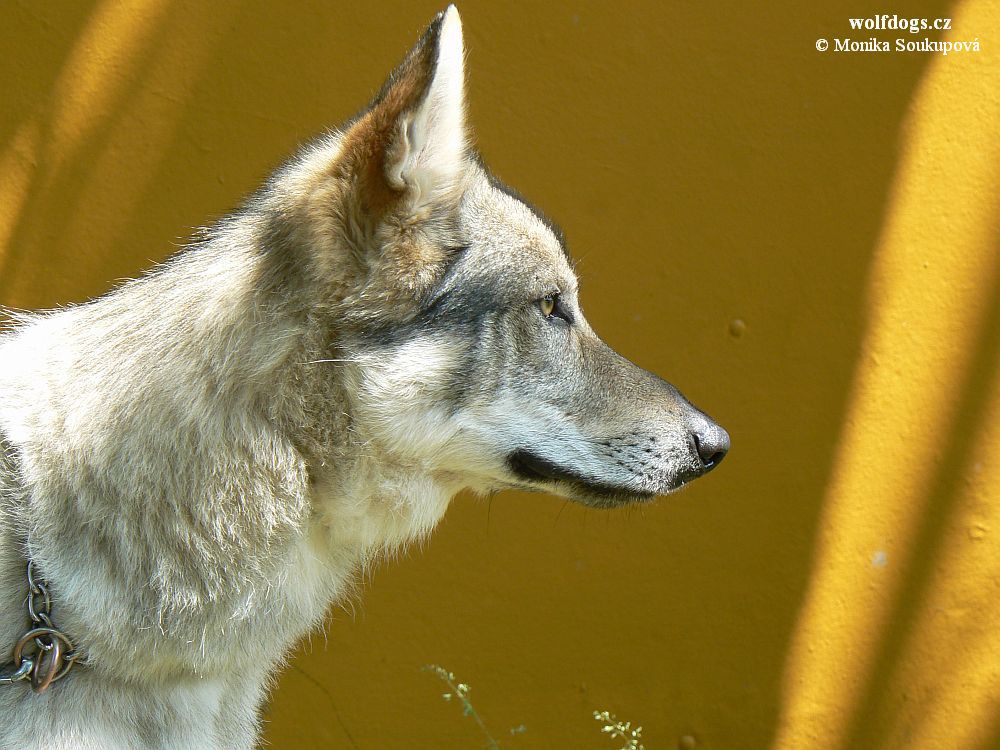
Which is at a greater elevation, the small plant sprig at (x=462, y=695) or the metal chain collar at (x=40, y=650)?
the metal chain collar at (x=40, y=650)

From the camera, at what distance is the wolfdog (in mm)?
2221

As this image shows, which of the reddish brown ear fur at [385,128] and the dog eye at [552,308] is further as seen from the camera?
the dog eye at [552,308]

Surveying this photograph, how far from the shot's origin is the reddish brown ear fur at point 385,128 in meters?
2.12

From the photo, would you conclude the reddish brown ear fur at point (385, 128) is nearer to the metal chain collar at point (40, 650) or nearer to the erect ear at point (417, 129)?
the erect ear at point (417, 129)

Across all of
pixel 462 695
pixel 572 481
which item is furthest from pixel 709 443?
pixel 462 695

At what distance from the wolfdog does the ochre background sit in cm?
120

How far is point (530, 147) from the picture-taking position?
Result: 3.60m

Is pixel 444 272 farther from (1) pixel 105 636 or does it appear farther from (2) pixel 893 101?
(2) pixel 893 101

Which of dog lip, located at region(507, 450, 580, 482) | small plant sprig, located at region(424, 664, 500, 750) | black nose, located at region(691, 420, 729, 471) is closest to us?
dog lip, located at region(507, 450, 580, 482)

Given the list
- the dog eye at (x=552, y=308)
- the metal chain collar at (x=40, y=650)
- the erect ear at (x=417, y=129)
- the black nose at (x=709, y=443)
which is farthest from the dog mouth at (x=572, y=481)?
the metal chain collar at (x=40, y=650)

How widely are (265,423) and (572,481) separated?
76cm

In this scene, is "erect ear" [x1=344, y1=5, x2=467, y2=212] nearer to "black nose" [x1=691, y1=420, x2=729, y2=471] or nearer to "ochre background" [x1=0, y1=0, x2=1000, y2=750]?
"black nose" [x1=691, y1=420, x2=729, y2=471]

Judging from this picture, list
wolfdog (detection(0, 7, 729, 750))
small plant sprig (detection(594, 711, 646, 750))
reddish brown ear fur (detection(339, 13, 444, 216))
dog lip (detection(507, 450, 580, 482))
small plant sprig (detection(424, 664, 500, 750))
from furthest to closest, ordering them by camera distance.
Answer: small plant sprig (detection(424, 664, 500, 750)), small plant sprig (detection(594, 711, 646, 750)), dog lip (detection(507, 450, 580, 482)), wolfdog (detection(0, 7, 729, 750)), reddish brown ear fur (detection(339, 13, 444, 216))

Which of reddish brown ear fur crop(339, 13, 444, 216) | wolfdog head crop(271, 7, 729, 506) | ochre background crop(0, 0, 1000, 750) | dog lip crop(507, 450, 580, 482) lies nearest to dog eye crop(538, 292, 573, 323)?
wolfdog head crop(271, 7, 729, 506)
